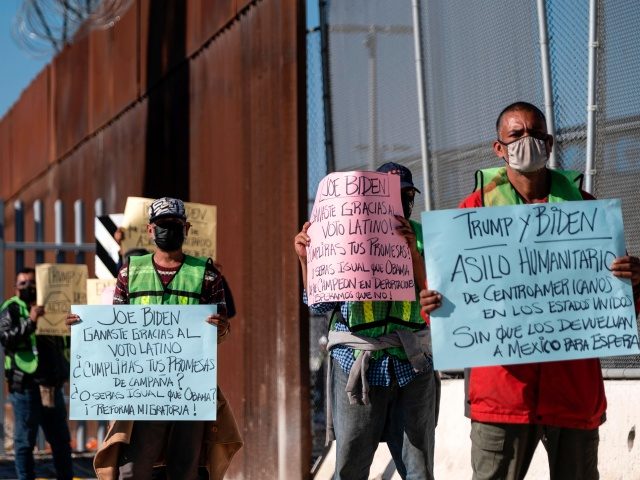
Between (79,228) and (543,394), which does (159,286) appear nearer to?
(543,394)

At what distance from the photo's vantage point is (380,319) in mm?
6246

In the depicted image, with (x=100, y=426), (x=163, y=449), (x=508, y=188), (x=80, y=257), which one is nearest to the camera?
(x=508, y=188)

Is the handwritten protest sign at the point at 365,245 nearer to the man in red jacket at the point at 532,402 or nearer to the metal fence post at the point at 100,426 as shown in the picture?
the man in red jacket at the point at 532,402

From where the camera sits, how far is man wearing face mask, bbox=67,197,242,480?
22.2 ft

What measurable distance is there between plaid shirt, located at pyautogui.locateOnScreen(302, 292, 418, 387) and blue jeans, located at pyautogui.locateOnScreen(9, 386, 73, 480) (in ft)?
15.4

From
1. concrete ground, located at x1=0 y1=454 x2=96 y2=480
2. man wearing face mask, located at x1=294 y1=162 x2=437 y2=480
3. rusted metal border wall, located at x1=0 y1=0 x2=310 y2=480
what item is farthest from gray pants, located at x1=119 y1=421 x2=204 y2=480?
concrete ground, located at x1=0 y1=454 x2=96 y2=480

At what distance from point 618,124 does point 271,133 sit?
4038 millimetres

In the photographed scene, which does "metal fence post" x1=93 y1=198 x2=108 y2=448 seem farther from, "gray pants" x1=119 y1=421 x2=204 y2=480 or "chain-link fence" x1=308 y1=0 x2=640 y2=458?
"gray pants" x1=119 y1=421 x2=204 y2=480

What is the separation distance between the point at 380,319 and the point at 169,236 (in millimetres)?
1270

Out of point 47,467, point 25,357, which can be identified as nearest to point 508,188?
point 25,357

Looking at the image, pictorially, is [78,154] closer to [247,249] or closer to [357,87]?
[247,249]

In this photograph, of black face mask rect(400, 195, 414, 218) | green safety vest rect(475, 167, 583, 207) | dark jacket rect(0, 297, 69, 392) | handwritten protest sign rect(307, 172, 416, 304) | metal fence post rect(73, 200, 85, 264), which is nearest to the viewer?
green safety vest rect(475, 167, 583, 207)

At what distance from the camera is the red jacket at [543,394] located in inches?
189

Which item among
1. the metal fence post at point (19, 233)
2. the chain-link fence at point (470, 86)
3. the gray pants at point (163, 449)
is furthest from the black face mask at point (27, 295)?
the gray pants at point (163, 449)
